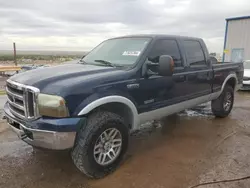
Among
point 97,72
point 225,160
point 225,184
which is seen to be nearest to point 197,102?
point 225,160

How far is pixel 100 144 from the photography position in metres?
3.15

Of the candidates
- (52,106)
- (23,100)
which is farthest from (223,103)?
(23,100)

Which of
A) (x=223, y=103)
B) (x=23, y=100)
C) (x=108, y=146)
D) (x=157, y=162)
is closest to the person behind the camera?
(x=23, y=100)

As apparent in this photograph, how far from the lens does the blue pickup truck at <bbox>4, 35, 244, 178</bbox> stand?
277 centimetres

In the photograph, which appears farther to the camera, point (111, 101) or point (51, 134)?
point (111, 101)

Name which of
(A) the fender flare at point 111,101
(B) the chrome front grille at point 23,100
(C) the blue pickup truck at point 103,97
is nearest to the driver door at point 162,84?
(C) the blue pickup truck at point 103,97

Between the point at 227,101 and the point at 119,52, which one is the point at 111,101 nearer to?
the point at 119,52

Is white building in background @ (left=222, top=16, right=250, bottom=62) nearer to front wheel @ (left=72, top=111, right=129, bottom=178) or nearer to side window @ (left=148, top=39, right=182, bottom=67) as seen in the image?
side window @ (left=148, top=39, right=182, bottom=67)

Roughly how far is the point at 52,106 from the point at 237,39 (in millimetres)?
13960

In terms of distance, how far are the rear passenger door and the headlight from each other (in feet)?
8.54

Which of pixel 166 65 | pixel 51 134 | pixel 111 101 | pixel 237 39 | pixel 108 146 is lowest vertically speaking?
pixel 108 146

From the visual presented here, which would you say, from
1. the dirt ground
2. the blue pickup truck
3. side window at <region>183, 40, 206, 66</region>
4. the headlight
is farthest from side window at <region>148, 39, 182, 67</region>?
the headlight

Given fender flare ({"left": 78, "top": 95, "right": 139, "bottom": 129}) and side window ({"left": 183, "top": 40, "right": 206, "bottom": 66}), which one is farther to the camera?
side window ({"left": 183, "top": 40, "right": 206, "bottom": 66})

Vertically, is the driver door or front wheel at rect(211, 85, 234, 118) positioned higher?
the driver door
